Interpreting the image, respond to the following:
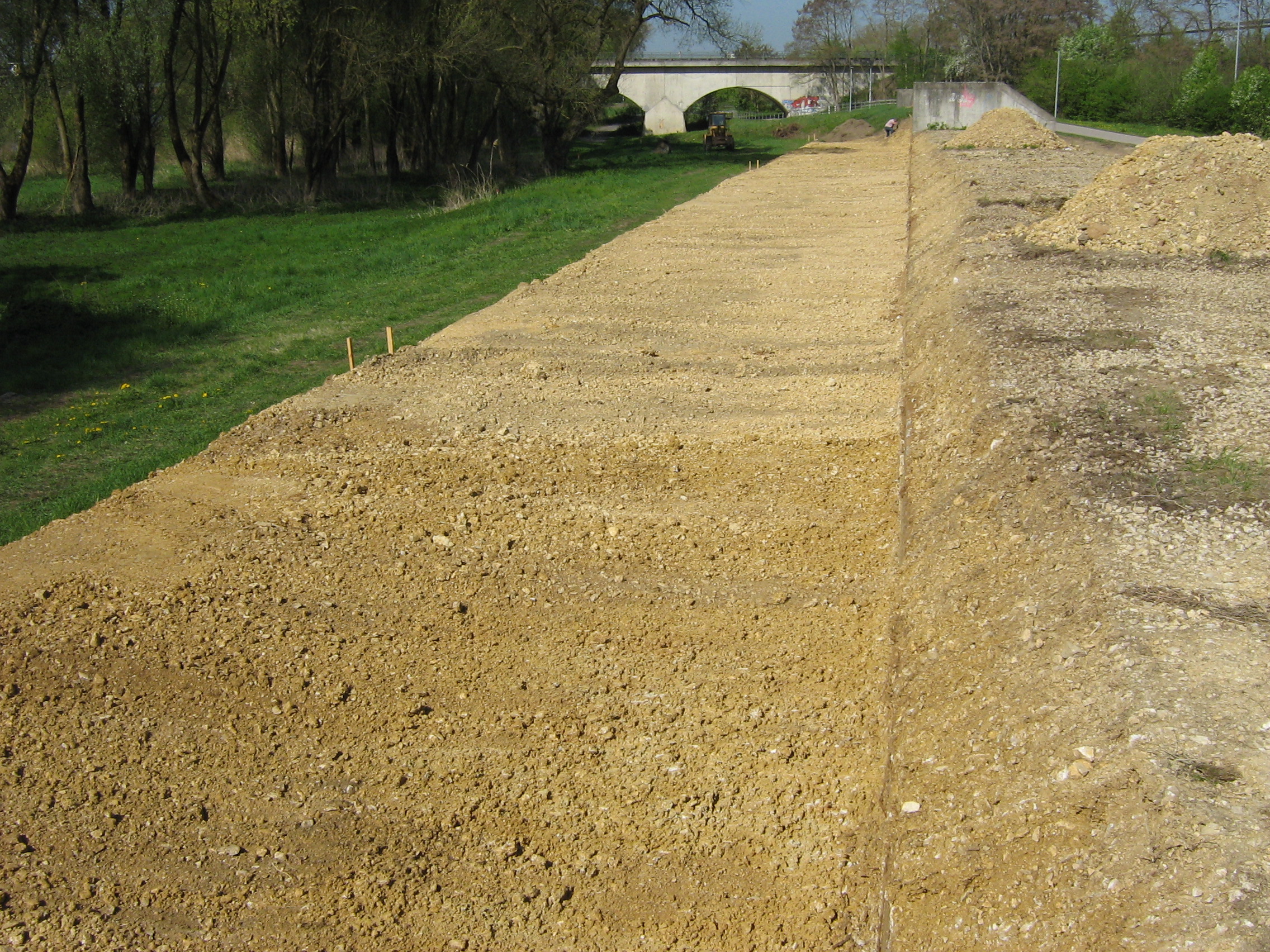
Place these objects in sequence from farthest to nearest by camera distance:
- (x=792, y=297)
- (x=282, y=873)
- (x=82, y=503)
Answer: (x=792, y=297) → (x=82, y=503) → (x=282, y=873)

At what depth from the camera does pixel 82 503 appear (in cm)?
712

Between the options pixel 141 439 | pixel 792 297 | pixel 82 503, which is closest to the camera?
pixel 82 503

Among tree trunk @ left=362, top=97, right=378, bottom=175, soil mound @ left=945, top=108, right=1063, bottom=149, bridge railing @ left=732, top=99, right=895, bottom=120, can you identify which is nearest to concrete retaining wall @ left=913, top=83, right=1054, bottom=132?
soil mound @ left=945, top=108, right=1063, bottom=149

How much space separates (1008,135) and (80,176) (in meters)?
22.4

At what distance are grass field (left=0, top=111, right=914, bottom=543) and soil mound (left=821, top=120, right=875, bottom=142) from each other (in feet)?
85.3

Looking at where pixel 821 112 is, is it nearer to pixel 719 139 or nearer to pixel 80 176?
pixel 719 139

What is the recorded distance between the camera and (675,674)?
17.0 ft

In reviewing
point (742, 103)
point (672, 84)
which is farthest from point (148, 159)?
point (742, 103)

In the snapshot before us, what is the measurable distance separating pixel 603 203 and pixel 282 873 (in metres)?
20.0

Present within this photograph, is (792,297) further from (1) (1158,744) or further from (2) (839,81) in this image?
(2) (839,81)

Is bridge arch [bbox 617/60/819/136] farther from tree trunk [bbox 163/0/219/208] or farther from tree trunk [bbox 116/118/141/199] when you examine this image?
tree trunk [bbox 163/0/219/208]

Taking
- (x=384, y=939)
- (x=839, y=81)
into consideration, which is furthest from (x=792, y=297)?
(x=839, y=81)

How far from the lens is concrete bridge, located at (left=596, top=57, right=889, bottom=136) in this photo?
74.1 m

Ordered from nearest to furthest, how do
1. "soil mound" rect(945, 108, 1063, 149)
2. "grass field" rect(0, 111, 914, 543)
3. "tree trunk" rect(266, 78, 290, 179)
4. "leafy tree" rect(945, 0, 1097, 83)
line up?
1. "grass field" rect(0, 111, 914, 543)
2. "soil mound" rect(945, 108, 1063, 149)
3. "tree trunk" rect(266, 78, 290, 179)
4. "leafy tree" rect(945, 0, 1097, 83)
